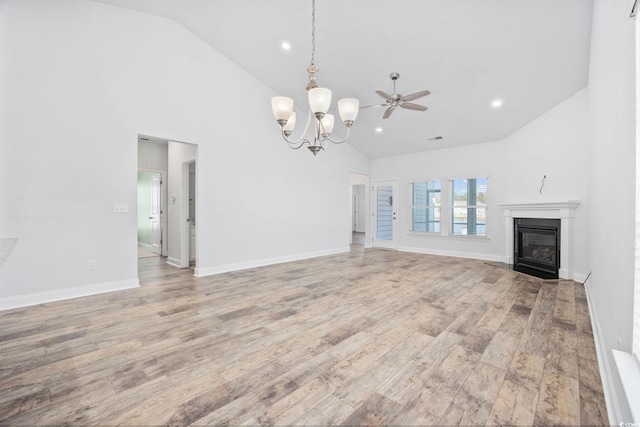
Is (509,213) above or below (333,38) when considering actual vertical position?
below

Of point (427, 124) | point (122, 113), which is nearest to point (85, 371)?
point (122, 113)

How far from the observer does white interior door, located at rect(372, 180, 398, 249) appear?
26.4 feet

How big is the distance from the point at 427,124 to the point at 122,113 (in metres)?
5.52

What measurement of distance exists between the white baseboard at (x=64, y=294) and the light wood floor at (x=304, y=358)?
19 centimetres

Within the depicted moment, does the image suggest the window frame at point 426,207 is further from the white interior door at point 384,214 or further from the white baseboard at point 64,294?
the white baseboard at point 64,294

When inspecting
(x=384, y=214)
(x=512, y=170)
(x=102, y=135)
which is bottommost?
(x=384, y=214)

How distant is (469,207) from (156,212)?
7.73 m

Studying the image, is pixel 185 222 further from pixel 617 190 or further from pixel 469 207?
pixel 469 207

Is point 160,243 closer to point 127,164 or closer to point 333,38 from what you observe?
point 127,164

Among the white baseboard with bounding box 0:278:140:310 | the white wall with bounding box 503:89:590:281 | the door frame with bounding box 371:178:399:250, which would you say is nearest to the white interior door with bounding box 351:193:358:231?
the door frame with bounding box 371:178:399:250

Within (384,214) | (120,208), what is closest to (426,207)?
(384,214)

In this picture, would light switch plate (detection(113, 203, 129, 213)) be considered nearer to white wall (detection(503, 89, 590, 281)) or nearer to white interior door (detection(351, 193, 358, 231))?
Answer: white wall (detection(503, 89, 590, 281))

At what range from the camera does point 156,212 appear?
7.03 metres

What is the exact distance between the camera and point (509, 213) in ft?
18.5
